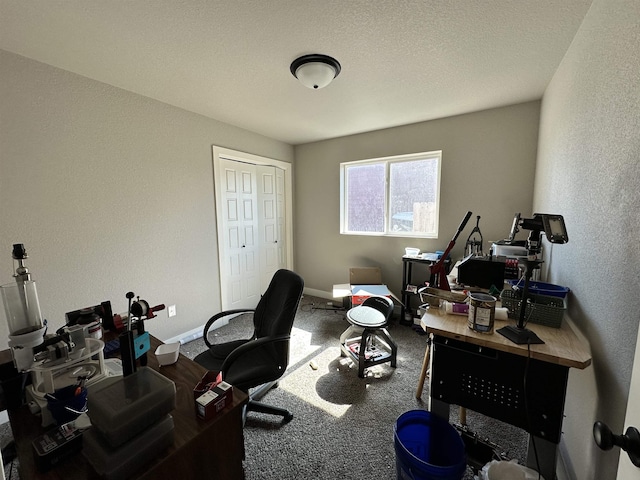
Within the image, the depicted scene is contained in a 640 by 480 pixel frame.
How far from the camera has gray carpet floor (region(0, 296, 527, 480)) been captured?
4.73 feet

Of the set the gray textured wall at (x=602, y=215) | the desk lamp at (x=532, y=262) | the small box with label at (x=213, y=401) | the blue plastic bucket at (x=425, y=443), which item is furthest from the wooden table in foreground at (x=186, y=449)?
the gray textured wall at (x=602, y=215)

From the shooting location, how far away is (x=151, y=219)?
249 centimetres

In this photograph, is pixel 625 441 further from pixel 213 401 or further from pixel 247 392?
pixel 247 392

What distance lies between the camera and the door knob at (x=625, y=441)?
1.71 feet

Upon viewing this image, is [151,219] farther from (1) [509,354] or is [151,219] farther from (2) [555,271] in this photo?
(2) [555,271]

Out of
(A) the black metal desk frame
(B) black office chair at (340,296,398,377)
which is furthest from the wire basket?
(B) black office chair at (340,296,398,377)

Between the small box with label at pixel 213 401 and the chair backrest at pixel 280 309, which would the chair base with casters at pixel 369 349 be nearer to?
the chair backrest at pixel 280 309

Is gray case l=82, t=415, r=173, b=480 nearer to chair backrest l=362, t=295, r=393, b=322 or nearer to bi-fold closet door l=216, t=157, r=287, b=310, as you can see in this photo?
chair backrest l=362, t=295, r=393, b=322

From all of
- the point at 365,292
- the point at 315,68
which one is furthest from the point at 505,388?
the point at 315,68

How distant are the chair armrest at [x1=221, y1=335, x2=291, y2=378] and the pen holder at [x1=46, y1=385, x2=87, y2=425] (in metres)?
0.57

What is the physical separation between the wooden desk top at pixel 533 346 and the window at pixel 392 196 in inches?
80.3

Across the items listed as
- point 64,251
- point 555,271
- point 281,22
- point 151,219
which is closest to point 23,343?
point 64,251

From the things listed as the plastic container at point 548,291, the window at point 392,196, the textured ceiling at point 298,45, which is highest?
the textured ceiling at point 298,45

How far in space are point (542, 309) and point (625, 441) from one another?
2.75 feet
